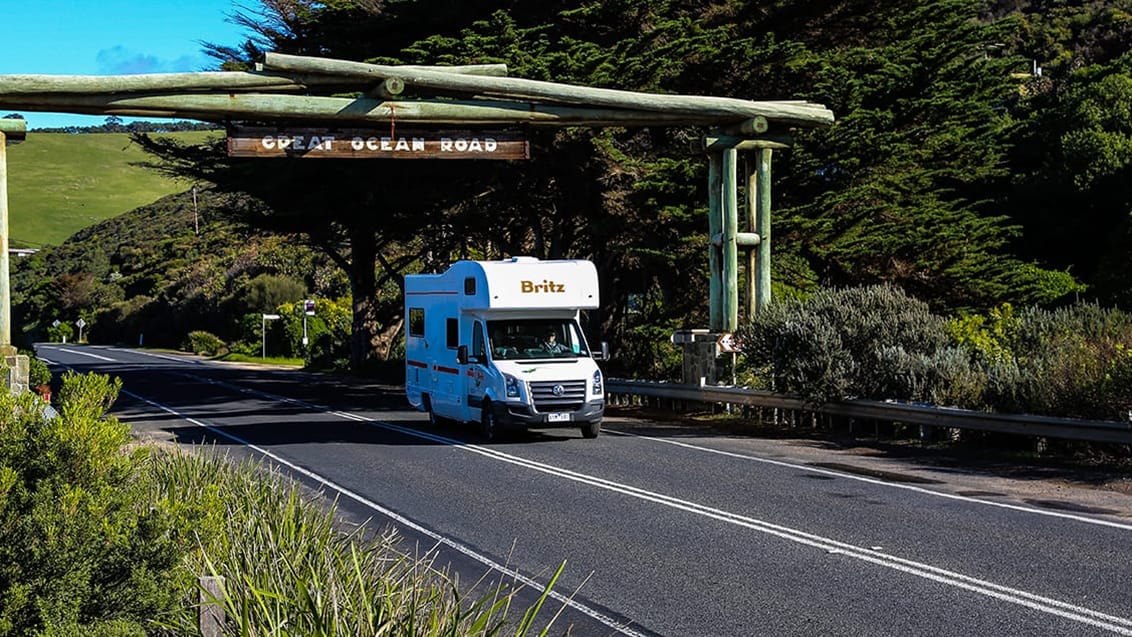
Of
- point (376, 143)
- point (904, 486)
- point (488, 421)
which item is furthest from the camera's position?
point (376, 143)

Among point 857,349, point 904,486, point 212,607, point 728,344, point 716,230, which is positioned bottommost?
point 904,486

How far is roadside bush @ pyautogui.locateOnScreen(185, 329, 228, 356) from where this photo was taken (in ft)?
238

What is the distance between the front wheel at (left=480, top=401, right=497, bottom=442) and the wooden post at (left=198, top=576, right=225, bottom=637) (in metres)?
13.7

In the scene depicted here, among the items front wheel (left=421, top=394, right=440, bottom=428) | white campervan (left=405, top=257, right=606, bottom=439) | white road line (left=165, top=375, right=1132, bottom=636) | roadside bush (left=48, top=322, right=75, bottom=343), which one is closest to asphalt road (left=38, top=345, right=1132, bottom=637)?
white road line (left=165, top=375, right=1132, bottom=636)

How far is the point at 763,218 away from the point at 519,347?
5927 mm

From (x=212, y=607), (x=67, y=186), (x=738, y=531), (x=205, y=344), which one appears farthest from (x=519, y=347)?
(x=67, y=186)

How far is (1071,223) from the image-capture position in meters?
41.8

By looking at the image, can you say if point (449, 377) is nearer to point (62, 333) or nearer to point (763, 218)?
point (763, 218)

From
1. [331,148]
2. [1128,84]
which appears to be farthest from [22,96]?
[1128,84]

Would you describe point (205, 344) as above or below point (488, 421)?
above

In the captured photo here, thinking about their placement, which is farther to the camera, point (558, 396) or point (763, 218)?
point (763, 218)

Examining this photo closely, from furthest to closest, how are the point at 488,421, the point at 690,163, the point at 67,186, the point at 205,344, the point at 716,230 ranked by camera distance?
the point at 67,186
the point at 205,344
the point at 690,163
the point at 716,230
the point at 488,421

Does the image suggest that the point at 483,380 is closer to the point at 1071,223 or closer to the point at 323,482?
the point at 323,482

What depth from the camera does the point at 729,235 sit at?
2334 cm
